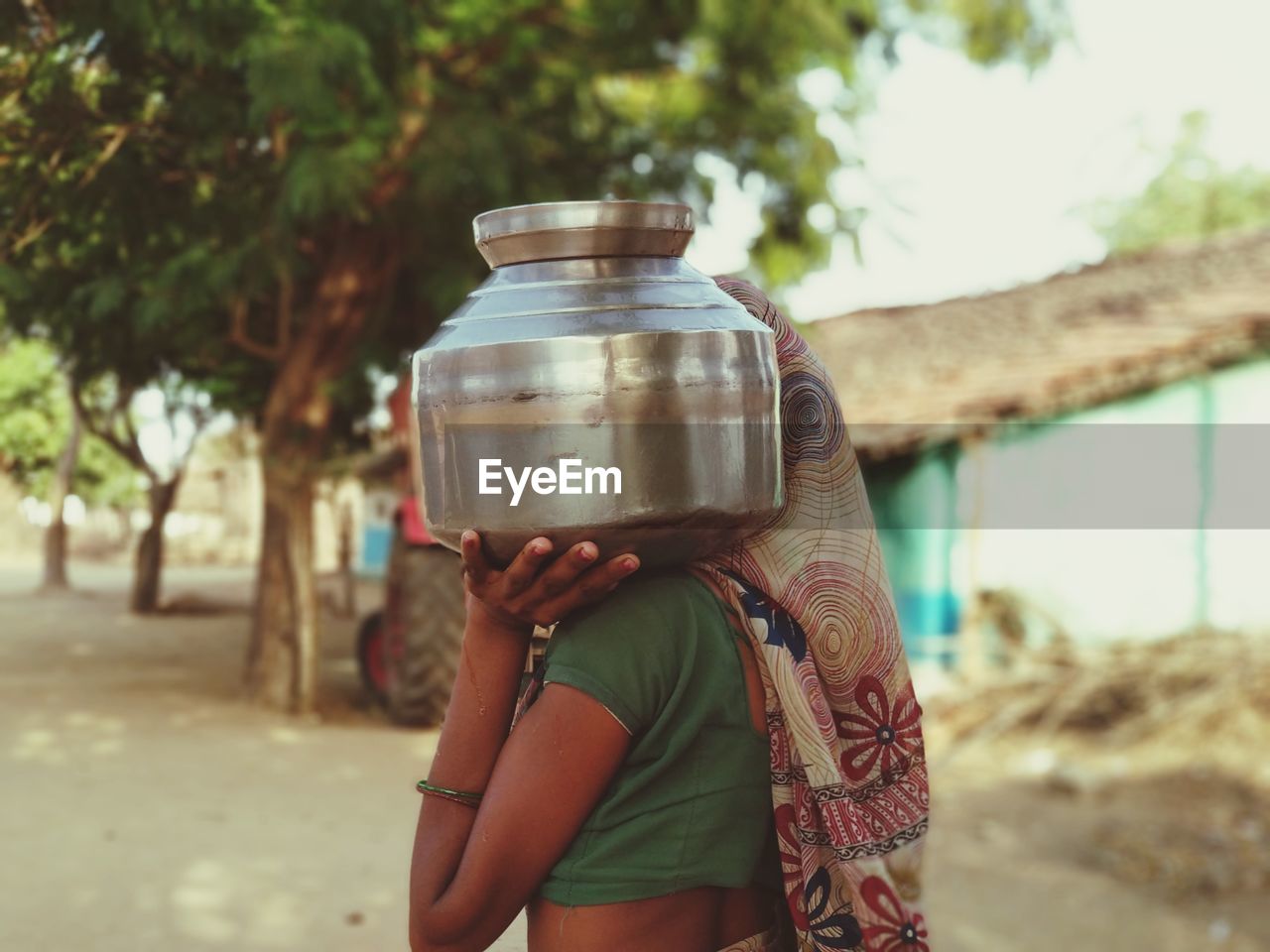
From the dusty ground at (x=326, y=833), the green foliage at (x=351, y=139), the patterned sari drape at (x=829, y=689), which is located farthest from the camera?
the dusty ground at (x=326, y=833)

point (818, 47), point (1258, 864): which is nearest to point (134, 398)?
point (818, 47)

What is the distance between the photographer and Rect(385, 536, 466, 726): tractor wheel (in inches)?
315

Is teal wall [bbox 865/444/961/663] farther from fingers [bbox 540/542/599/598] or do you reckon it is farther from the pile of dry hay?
fingers [bbox 540/542/599/598]

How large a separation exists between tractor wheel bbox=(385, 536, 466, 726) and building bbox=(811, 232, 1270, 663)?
168 inches

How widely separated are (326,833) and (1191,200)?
3215cm

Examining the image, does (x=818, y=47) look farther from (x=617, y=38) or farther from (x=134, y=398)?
(x=134, y=398)

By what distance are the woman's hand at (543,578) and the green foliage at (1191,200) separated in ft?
106

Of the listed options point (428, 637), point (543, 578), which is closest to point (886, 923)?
point (543, 578)

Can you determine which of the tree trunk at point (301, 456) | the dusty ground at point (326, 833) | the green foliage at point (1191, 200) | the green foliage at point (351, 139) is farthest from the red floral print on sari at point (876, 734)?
the green foliage at point (1191, 200)

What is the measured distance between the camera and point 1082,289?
16.2m

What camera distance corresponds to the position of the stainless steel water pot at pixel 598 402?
50.8 inches

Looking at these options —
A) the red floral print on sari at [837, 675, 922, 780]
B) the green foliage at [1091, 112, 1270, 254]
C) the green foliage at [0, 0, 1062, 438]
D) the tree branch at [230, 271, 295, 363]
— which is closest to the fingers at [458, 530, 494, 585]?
the red floral print on sari at [837, 675, 922, 780]

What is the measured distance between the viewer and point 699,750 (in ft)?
4.80

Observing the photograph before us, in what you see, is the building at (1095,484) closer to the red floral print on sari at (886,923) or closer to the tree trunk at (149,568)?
the tree trunk at (149,568)
